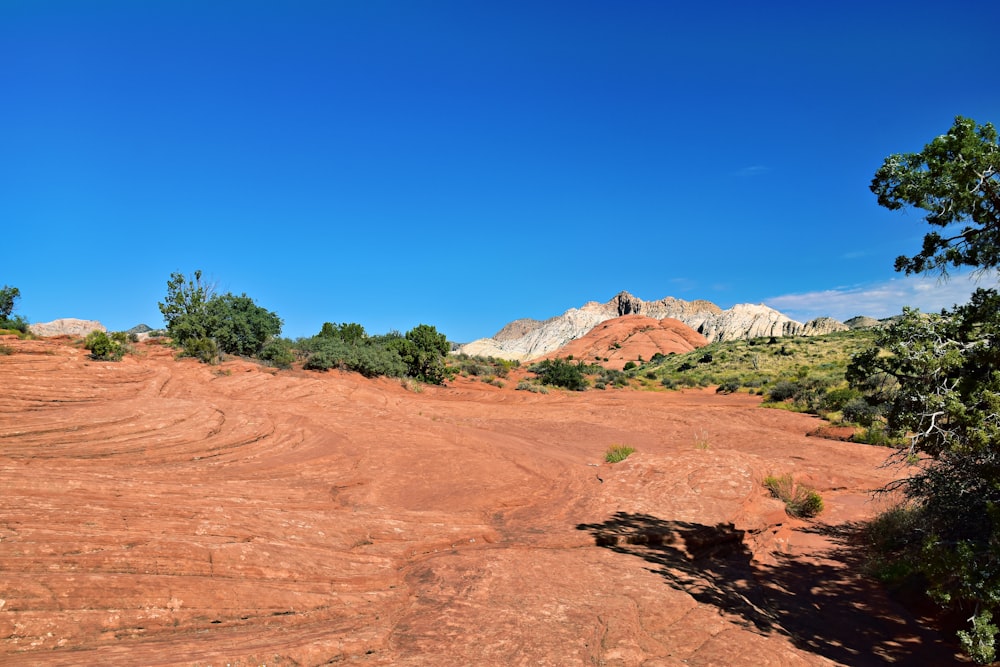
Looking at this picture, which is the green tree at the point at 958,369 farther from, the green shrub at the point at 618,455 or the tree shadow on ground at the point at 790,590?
the green shrub at the point at 618,455

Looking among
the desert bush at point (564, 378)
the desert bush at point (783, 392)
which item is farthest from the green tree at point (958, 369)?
the desert bush at point (564, 378)

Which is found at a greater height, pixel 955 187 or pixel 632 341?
pixel 632 341

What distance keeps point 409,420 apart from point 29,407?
32.3 ft

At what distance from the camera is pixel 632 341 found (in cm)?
8362

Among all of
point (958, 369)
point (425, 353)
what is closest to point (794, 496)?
point (958, 369)

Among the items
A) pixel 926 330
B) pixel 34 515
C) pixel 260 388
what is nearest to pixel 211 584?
pixel 34 515

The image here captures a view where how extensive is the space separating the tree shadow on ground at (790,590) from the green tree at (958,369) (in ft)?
3.85

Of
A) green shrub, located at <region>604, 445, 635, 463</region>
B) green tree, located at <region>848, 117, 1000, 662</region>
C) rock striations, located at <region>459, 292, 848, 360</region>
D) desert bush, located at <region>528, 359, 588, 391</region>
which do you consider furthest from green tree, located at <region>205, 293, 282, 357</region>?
rock striations, located at <region>459, 292, 848, 360</region>

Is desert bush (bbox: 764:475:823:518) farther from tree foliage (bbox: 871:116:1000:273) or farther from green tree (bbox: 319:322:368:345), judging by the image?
green tree (bbox: 319:322:368:345)

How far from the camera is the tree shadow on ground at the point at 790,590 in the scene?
6.69 meters

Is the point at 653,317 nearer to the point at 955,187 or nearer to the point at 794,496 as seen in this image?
the point at 794,496

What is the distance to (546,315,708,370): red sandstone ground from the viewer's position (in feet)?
250

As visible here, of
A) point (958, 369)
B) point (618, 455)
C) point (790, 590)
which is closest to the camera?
point (958, 369)

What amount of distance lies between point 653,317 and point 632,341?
28.6m
